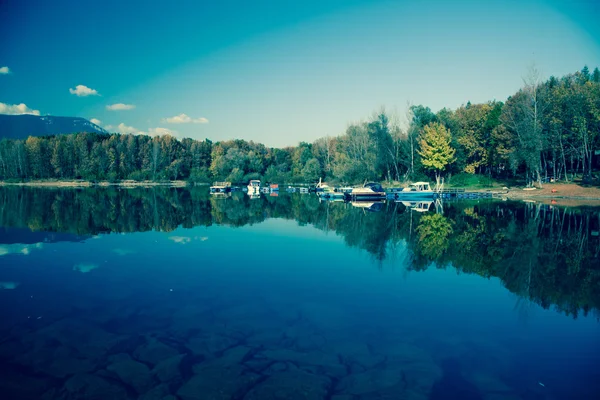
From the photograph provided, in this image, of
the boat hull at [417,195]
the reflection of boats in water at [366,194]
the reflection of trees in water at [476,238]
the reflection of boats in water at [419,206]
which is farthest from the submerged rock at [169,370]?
the boat hull at [417,195]

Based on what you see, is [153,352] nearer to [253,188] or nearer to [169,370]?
[169,370]

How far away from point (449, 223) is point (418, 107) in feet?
185

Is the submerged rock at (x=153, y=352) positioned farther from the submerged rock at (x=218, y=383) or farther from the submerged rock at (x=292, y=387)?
the submerged rock at (x=292, y=387)

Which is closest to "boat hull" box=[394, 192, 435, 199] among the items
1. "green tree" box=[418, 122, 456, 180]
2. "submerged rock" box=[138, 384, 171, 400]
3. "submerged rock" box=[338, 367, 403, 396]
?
"green tree" box=[418, 122, 456, 180]

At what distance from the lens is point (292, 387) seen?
678 cm

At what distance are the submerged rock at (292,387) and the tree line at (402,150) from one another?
188 ft

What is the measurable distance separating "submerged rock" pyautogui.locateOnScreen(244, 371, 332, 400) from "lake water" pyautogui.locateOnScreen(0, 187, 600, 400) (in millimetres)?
32

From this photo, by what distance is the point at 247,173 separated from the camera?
11750cm

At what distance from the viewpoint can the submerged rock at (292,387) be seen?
21.3 feet

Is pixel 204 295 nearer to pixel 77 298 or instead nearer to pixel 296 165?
pixel 77 298

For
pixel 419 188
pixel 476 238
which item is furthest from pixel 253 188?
pixel 476 238

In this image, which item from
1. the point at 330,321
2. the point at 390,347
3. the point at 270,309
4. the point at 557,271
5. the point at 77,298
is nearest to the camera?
the point at 390,347

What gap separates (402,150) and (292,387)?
7621cm

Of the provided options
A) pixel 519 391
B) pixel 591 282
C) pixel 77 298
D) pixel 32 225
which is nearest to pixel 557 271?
pixel 591 282
